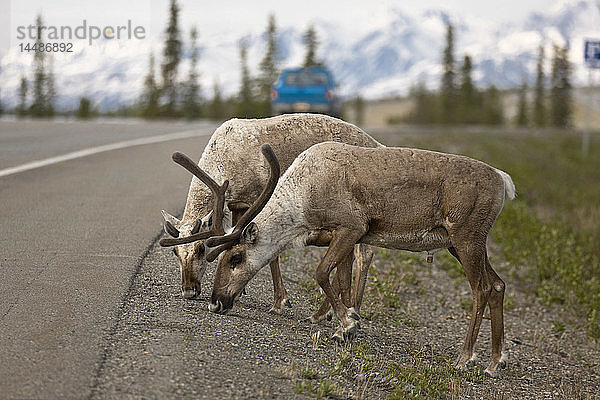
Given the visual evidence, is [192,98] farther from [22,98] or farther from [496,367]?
[496,367]

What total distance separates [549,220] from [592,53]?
11152 millimetres

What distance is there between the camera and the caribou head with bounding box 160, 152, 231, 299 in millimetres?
6847

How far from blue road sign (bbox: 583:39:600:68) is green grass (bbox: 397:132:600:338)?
11.2 ft

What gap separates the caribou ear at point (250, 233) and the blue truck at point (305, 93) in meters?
22.2

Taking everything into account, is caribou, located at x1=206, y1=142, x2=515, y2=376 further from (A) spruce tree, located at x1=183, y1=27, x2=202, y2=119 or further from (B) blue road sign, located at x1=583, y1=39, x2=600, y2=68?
(A) spruce tree, located at x1=183, y1=27, x2=202, y2=119

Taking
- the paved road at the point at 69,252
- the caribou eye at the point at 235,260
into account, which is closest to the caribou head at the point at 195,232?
the caribou eye at the point at 235,260

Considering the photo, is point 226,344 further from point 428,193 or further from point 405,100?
point 405,100

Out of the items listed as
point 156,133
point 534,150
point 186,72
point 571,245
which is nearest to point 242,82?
point 186,72

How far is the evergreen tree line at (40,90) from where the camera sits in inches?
2852

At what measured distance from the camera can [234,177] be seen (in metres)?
7.36

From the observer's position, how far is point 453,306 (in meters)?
10.8

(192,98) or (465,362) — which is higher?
(192,98)

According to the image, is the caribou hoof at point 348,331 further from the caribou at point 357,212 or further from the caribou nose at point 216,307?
the caribou nose at point 216,307

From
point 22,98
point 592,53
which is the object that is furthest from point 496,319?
point 22,98
